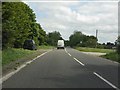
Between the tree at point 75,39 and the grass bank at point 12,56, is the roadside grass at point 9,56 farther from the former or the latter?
the tree at point 75,39

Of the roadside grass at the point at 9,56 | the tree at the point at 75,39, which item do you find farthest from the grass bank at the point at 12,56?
the tree at the point at 75,39

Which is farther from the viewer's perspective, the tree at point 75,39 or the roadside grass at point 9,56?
the tree at point 75,39

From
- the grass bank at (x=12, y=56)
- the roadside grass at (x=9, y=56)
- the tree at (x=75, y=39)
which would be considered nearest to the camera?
the roadside grass at (x=9, y=56)

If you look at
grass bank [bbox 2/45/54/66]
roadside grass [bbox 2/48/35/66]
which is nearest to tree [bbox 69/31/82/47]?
grass bank [bbox 2/45/54/66]

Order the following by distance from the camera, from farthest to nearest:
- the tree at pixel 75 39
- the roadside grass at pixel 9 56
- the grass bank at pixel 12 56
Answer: the tree at pixel 75 39
the grass bank at pixel 12 56
the roadside grass at pixel 9 56

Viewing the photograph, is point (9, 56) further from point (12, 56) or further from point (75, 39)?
point (75, 39)

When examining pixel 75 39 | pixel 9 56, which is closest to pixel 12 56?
pixel 9 56

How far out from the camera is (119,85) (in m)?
13.8

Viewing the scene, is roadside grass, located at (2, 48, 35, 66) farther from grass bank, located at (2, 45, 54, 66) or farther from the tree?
the tree

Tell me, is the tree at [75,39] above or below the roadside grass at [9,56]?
above

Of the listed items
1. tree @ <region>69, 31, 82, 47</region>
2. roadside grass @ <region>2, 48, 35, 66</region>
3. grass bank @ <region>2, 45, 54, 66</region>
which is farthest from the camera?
tree @ <region>69, 31, 82, 47</region>

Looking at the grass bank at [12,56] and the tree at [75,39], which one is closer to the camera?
the grass bank at [12,56]

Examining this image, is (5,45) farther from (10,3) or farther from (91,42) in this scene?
(91,42)

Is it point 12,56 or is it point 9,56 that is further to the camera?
point 12,56
